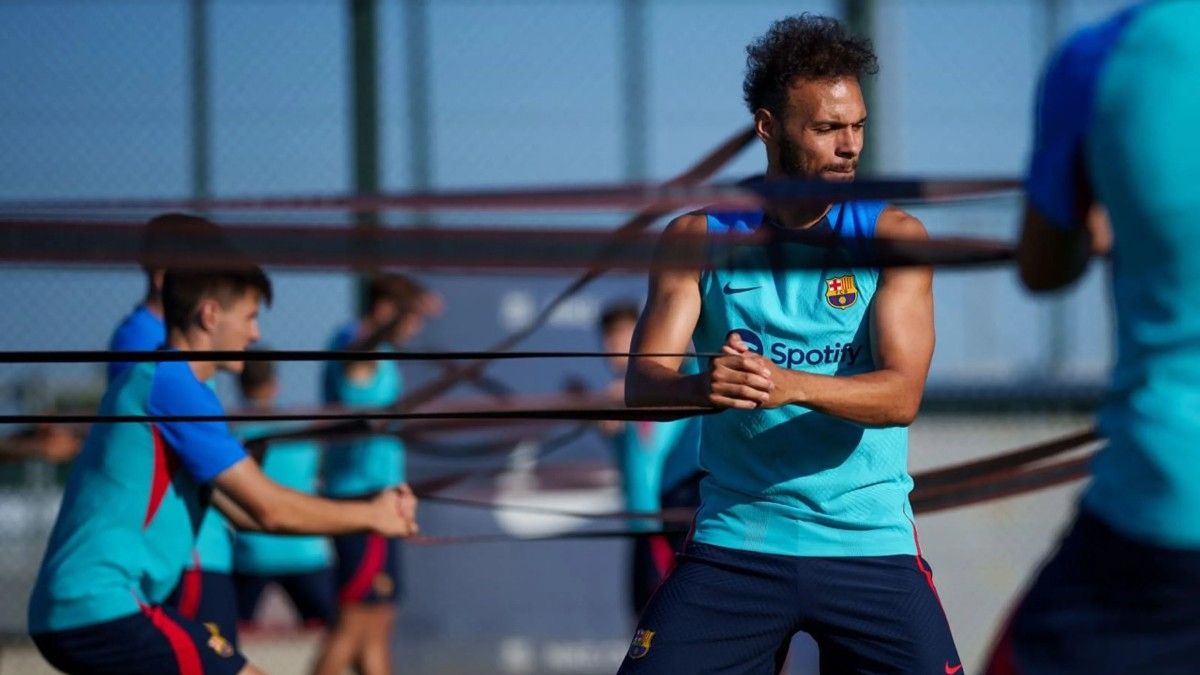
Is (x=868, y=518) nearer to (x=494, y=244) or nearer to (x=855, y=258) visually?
(x=855, y=258)

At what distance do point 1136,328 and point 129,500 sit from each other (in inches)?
102

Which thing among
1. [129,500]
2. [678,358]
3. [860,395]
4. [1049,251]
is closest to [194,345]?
[129,500]

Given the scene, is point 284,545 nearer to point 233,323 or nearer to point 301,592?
point 301,592

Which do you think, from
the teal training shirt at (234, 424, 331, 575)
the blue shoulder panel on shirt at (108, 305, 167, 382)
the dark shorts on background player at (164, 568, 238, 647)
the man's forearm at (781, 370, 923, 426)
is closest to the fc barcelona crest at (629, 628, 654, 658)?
the man's forearm at (781, 370, 923, 426)

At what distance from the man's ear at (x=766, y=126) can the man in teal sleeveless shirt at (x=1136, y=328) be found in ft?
4.07

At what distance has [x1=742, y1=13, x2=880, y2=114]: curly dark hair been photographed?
11.1ft

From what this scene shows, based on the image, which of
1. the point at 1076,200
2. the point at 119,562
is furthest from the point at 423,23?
the point at 1076,200

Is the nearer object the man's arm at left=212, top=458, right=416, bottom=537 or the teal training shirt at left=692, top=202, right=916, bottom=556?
the teal training shirt at left=692, top=202, right=916, bottom=556

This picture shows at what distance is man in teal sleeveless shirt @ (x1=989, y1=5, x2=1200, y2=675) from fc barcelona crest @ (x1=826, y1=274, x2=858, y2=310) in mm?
982

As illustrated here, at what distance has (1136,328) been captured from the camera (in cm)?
216

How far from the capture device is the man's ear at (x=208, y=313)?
3990 millimetres

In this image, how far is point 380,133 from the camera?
25.6 feet

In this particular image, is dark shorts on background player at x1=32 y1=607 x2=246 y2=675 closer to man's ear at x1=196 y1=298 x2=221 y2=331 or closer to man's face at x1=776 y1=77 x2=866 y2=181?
man's ear at x1=196 y1=298 x2=221 y2=331

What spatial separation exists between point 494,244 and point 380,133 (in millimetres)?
5013
